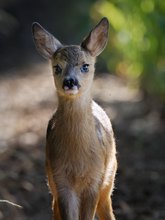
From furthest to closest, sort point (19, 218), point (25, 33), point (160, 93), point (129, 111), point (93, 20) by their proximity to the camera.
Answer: point (25, 33) < point (93, 20) < point (129, 111) < point (160, 93) < point (19, 218)

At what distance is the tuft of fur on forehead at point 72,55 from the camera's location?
580 cm

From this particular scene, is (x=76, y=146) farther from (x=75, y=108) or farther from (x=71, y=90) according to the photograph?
(x=71, y=90)

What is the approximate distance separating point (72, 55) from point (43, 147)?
3803mm

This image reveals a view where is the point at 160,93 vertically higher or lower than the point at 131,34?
lower

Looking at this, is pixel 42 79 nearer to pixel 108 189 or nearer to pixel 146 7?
pixel 146 7

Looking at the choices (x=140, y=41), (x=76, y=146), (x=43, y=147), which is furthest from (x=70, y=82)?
(x=140, y=41)

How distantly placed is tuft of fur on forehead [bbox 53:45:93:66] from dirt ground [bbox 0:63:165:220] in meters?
1.19

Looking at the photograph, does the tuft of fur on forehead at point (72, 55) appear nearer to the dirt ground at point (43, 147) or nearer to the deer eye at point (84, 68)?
the deer eye at point (84, 68)

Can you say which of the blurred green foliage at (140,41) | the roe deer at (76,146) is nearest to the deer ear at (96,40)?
the roe deer at (76,146)

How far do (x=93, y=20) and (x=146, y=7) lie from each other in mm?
2636

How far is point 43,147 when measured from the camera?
31.2 ft

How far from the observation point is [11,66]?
47.1ft

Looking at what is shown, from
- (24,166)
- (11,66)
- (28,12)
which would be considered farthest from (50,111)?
(28,12)

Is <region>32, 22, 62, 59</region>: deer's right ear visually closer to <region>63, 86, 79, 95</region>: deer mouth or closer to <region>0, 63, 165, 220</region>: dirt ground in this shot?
<region>63, 86, 79, 95</region>: deer mouth
